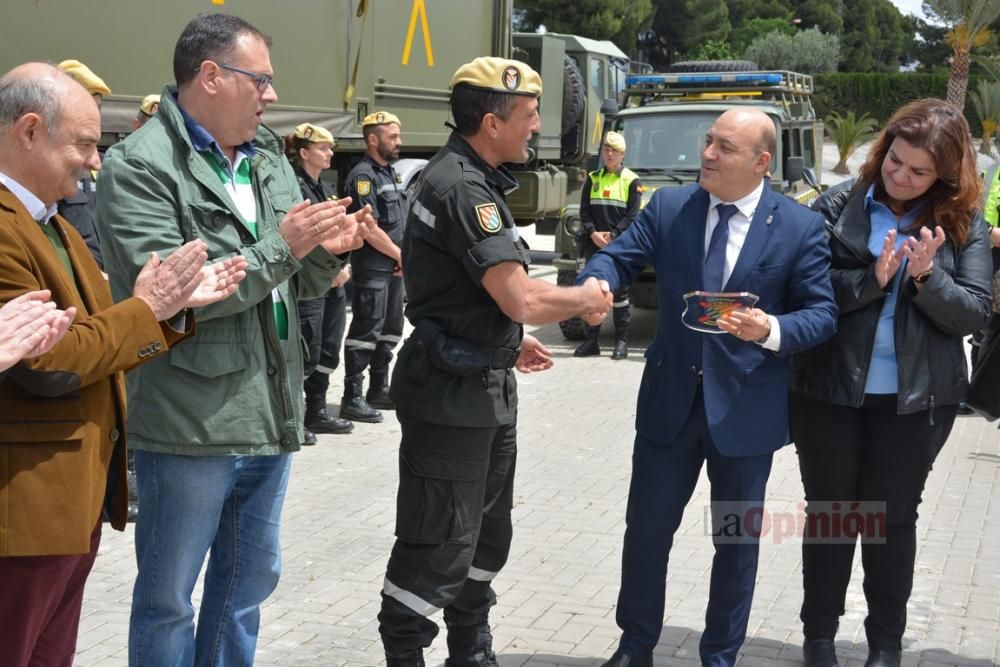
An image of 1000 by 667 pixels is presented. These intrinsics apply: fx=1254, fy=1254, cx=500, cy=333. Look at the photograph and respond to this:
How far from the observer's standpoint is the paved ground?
4.92 m

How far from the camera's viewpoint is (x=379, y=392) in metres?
9.45

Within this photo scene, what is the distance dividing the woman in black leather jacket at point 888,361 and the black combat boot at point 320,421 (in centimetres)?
450

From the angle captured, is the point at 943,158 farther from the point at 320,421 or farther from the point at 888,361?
the point at 320,421

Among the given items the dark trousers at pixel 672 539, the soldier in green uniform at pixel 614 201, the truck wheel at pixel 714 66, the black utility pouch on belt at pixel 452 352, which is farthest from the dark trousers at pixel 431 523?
the truck wheel at pixel 714 66

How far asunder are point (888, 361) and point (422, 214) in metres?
1.75

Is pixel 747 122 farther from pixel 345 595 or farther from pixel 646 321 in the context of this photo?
pixel 646 321

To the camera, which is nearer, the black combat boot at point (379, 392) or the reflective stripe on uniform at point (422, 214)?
the reflective stripe on uniform at point (422, 214)

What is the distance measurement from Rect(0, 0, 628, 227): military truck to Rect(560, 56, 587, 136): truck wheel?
2cm

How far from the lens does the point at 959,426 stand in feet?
30.4

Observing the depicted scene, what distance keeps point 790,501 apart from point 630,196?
5000 millimetres

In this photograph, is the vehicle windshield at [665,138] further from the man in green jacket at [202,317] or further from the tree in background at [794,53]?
the tree in background at [794,53]

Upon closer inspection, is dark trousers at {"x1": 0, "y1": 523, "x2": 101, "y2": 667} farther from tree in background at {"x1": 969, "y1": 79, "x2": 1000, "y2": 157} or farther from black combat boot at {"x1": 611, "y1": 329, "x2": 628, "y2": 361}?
tree in background at {"x1": 969, "y1": 79, "x2": 1000, "y2": 157}

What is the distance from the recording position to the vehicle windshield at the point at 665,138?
12.8 m

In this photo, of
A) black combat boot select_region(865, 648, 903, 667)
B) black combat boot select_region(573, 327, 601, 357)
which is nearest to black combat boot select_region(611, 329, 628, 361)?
black combat boot select_region(573, 327, 601, 357)
